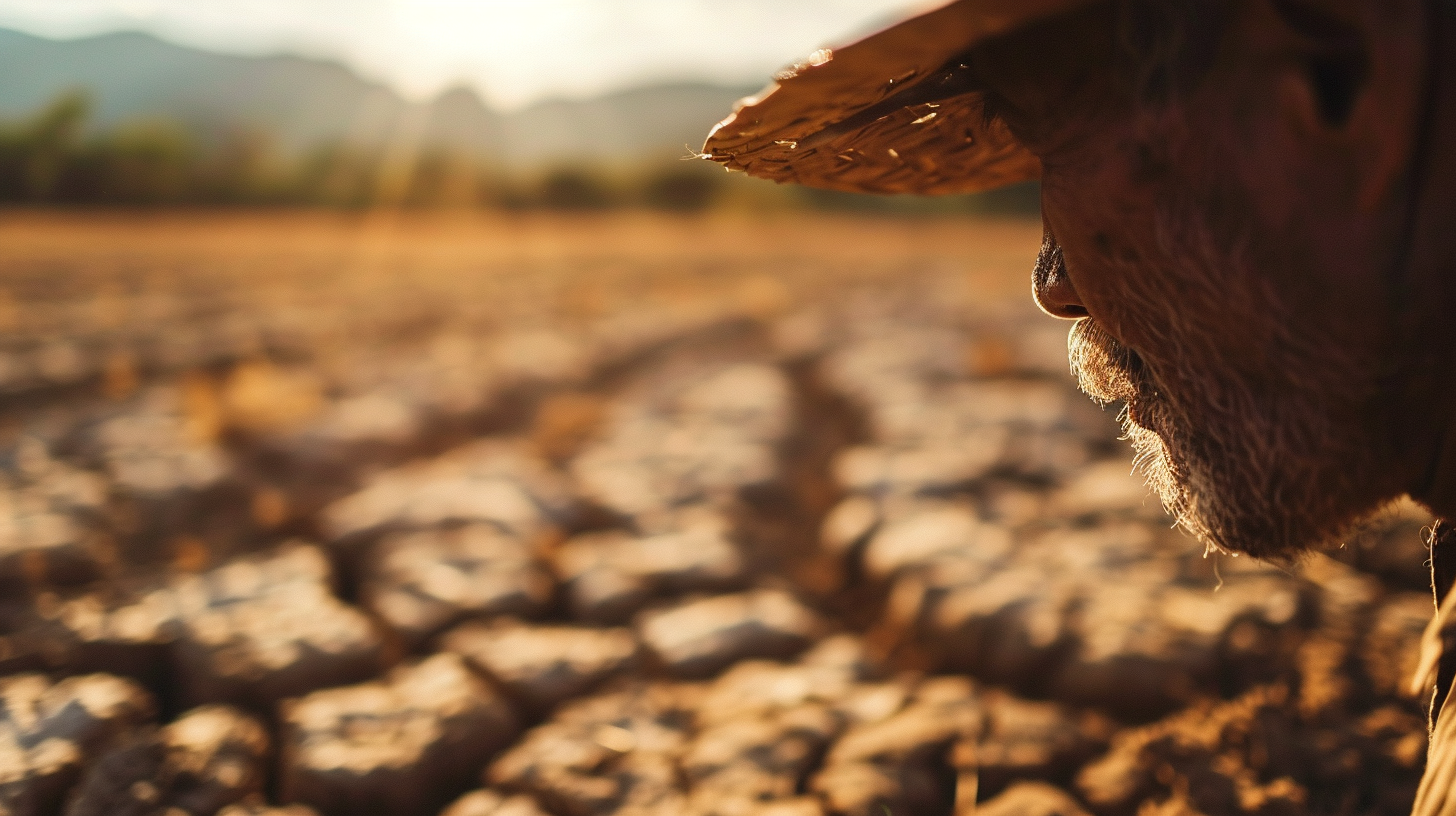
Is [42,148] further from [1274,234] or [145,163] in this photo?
[1274,234]

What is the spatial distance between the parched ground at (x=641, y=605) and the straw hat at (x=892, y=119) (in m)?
0.63

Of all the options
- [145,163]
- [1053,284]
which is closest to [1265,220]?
[1053,284]

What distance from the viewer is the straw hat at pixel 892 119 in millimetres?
636

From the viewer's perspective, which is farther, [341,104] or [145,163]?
[341,104]

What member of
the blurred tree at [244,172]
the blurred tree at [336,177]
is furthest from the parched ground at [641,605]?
the blurred tree at [336,177]

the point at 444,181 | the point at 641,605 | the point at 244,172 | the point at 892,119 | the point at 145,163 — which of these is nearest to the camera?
the point at 892,119

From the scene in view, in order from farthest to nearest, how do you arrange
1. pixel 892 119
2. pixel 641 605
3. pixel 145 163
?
pixel 145 163 < pixel 641 605 < pixel 892 119

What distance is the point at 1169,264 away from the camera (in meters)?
0.79

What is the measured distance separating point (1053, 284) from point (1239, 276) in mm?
205

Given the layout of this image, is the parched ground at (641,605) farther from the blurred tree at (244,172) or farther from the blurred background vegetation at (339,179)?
the blurred tree at (244,172)

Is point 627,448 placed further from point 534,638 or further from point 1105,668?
point 1105,668

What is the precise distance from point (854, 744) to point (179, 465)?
2.15 meters

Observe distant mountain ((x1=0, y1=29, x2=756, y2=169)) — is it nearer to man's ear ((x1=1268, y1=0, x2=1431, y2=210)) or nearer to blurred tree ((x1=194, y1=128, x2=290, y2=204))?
blurred tree ((x1=194, y1=128, x2=290, y2=204))

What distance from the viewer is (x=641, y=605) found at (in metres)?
1.80
